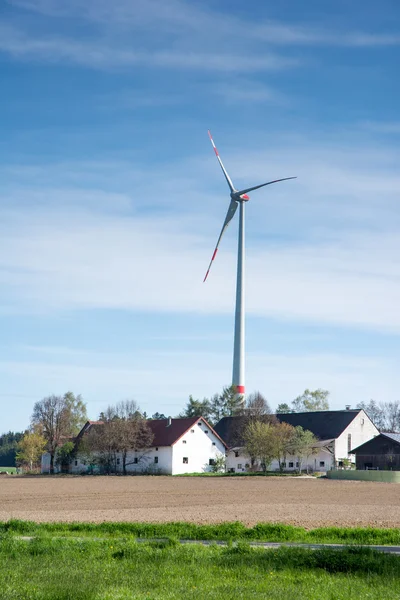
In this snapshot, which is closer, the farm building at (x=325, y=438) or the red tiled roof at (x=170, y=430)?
the red tiled roof at (x=170, y=430)

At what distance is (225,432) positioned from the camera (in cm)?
12162

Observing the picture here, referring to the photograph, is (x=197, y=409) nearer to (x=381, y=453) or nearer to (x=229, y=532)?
(x=381, y=453)

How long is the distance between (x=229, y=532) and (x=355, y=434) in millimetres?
90198

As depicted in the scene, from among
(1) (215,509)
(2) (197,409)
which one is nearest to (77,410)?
(2) (197,409)

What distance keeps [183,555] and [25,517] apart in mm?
14772

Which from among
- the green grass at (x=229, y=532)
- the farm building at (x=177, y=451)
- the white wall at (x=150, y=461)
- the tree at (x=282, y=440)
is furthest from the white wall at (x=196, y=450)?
the green grass at (x=229, y=532)

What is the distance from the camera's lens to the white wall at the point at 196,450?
98.9 meters

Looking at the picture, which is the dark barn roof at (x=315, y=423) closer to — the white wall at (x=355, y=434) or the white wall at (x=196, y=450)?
the white wall at (x=355, y=434)

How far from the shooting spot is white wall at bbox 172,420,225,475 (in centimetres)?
9894

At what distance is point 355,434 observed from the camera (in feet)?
362

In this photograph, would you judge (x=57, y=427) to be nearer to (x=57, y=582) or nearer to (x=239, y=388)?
(x=239, y=388)

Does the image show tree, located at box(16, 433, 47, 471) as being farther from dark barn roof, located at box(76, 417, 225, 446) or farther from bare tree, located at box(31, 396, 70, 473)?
dark barn roof, located at box(76, 417, 225, 446)

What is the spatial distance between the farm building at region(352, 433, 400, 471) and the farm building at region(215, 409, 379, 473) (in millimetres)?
6394

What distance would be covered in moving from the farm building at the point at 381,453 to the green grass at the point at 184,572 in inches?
3144
